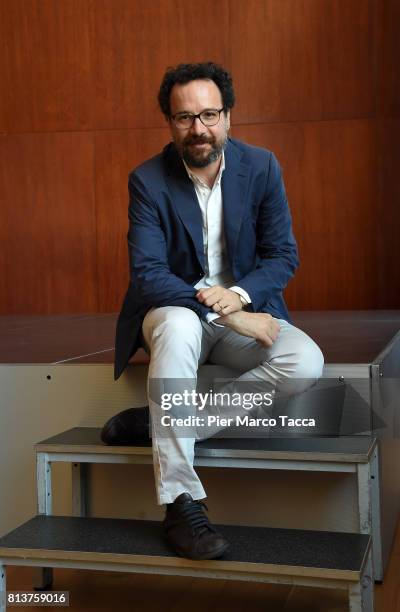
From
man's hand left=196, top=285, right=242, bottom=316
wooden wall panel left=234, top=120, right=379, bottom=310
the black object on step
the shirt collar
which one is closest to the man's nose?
the shirt collar

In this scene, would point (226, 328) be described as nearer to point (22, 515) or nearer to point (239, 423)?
point (239, 423)

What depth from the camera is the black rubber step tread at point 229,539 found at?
1706mm

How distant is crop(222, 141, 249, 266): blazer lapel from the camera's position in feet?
7.18

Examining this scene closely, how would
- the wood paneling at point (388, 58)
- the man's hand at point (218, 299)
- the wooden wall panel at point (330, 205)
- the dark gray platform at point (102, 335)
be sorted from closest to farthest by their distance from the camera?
the man's hand at point (218, 299) → the dark gray platform at point (102, 335) → the wood paneling at point (388, 58) → the wooden wall panel at point (330, 205)

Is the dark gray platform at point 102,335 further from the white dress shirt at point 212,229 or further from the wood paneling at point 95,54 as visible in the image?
the wood paneling at point 95,54

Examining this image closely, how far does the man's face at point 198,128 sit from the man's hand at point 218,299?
0.34m

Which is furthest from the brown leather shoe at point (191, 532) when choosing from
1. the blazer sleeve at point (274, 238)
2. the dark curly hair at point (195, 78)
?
the dark curly hair at point (195, 78)

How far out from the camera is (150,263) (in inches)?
82.7

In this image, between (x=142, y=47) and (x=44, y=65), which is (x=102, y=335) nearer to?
(x=142, y=47)

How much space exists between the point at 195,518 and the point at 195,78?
41.7 inches

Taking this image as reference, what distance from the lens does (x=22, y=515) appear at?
8.21 feet

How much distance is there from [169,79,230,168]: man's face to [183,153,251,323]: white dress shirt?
0.06 meters

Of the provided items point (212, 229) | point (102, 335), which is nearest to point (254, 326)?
point (212, 229)

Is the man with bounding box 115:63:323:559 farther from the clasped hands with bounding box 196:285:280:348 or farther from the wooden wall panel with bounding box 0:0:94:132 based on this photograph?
the wooden wall panel with bounding box 0:0:94:132
